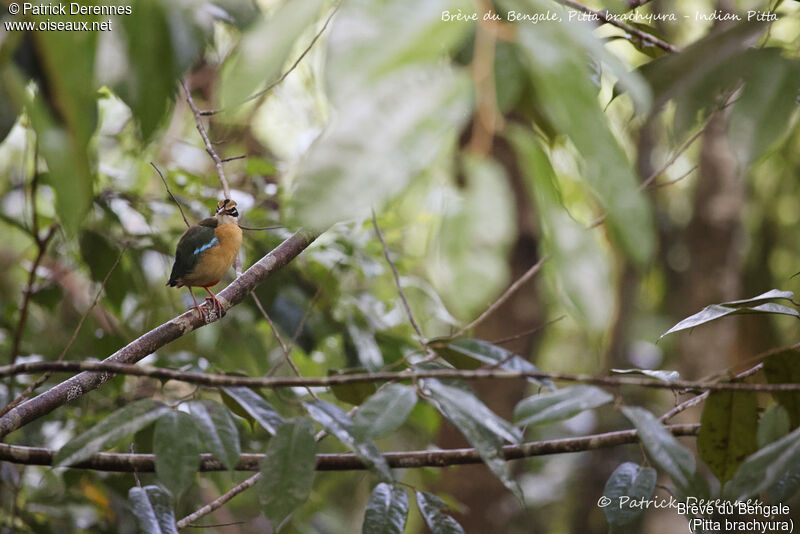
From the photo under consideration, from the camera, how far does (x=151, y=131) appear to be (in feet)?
2.44

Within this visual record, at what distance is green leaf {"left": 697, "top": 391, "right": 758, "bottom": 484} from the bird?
5.67 feet

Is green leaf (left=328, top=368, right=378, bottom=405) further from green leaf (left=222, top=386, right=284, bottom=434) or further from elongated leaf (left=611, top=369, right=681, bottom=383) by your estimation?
elongated leaf (left=611, top=369, right=681, bottom=383)

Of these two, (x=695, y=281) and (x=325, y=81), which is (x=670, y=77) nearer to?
(x=325, y=81)

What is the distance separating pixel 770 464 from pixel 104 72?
107 cm

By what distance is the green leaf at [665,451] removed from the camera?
1071 millimetres

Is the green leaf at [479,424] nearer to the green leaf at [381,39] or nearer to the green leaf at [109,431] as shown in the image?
the green leaf at [109,431]

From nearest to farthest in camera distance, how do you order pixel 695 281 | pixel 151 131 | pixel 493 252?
pixel 493 252
pixel 151 131
pixel 695 281

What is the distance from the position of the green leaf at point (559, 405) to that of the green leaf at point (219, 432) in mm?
449

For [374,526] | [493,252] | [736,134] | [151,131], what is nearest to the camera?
[493,252]

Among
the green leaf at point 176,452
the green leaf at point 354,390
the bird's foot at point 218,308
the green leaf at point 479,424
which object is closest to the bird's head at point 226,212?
the bird's foot at point 218,308

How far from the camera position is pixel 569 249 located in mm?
602

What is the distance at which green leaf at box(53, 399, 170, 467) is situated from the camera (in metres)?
1.08

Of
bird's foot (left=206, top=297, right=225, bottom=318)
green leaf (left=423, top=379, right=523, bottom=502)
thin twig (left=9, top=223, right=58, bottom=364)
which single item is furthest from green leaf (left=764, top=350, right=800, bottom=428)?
thin twig (left=9, top=223, right=58, bottom=364)

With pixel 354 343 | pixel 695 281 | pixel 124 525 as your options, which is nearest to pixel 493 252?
pixel 354 343
